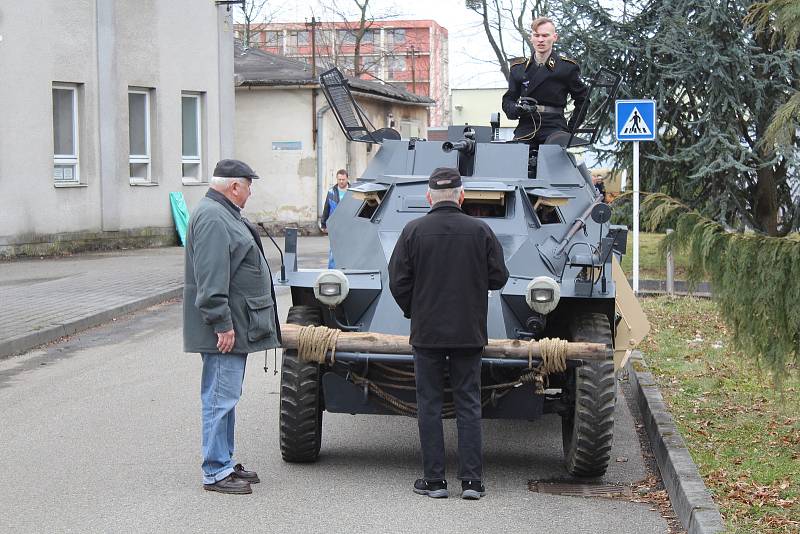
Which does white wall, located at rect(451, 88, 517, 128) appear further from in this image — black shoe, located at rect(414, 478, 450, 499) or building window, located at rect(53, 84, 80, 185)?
black shoe, located at rect(414, 478, 450, 499)

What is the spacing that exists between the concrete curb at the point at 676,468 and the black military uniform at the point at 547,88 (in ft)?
7.90

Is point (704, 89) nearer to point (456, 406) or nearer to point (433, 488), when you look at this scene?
point (456, 406)

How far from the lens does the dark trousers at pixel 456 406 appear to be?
23.6 feet

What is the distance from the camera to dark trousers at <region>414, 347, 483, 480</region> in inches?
283

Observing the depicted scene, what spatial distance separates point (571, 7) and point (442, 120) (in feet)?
233

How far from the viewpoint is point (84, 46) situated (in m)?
24.3

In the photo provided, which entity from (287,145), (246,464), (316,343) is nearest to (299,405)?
(316,343)

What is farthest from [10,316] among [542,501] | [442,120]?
[442,120]

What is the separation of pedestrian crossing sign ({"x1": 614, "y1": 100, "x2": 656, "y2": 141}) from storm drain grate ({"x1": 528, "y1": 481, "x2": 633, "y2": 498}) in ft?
33.8

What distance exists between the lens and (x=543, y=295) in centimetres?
742

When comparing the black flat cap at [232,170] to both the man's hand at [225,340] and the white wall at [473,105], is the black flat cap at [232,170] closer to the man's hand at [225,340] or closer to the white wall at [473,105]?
the man's hand at [225,340]

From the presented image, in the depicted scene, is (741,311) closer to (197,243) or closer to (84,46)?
(197,243)

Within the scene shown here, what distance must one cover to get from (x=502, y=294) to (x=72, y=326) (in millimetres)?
7837

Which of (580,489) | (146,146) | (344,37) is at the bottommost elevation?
(580,489)
